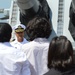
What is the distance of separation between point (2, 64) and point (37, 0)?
3492mm

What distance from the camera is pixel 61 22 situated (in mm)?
6367

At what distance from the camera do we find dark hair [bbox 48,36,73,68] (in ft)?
7.09

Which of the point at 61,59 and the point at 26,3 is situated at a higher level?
the point at 26,3

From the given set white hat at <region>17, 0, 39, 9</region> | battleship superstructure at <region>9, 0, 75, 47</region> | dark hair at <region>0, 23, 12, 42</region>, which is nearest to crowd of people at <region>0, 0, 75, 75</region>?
dark hair at <region>0, 23, 12, 42</region>

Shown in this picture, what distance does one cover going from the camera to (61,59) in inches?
85.7

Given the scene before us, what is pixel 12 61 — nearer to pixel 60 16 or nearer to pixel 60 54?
pixel 60 54

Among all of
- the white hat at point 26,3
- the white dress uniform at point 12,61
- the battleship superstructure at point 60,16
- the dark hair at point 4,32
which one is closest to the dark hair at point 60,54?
the white dress uniform at point 12,61

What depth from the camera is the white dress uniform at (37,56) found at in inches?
125

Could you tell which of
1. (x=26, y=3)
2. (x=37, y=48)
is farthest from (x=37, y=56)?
(x=26, y=3)

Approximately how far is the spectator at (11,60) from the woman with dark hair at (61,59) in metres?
0.75

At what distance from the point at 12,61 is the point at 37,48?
1.19 ft

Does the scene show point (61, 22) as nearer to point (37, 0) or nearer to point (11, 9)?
point (37, 0)

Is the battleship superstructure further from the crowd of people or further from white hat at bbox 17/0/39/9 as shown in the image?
the crowd of people

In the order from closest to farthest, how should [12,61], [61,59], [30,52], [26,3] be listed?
[61,59] → [12,61] → [30,52] → [26,3]
